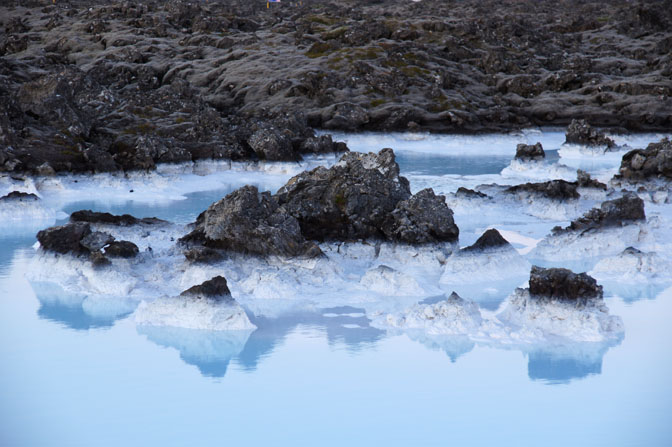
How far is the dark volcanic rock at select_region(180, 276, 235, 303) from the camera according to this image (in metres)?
11.9

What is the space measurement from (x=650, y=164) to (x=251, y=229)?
Result: 45.2 feet

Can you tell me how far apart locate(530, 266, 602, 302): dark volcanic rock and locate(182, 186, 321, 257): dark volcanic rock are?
409cm

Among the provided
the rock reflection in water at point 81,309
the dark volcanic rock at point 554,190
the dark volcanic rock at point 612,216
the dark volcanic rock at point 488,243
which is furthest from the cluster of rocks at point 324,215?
the dark volcanic rock at point 554,190

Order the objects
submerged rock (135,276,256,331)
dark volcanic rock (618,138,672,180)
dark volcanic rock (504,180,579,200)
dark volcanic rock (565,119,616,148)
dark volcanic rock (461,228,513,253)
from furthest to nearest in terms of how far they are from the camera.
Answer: dark volcanic rock (565,119,616,148)
dark volcanic rock (618,138,672,180)
dark volcanic rock (504,180,579,200)
dark volcanic rock (461,228,513,253)
submerged rock (135,276,256,331)

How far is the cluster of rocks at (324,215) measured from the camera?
47.4 ft

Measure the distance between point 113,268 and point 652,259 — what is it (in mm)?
10053

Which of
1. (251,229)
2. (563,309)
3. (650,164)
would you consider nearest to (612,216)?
(563,309)

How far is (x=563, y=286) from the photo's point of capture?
11938mm

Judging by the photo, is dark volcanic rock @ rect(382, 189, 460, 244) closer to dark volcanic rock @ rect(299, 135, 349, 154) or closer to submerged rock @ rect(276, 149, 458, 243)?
submerged rock @ rect(276, 149, 458, 243)

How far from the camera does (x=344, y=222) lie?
16.0 metres

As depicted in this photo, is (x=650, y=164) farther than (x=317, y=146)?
No

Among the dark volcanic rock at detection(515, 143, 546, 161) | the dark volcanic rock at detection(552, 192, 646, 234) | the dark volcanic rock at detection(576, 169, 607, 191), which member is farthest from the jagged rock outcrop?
the dark volcanic rock at detection(515, 143, 546, 161)

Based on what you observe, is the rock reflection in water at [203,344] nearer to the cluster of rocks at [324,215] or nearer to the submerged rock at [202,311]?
the submerged rock at [202,311]

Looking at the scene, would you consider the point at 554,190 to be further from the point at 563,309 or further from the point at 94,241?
the point at 94,241
